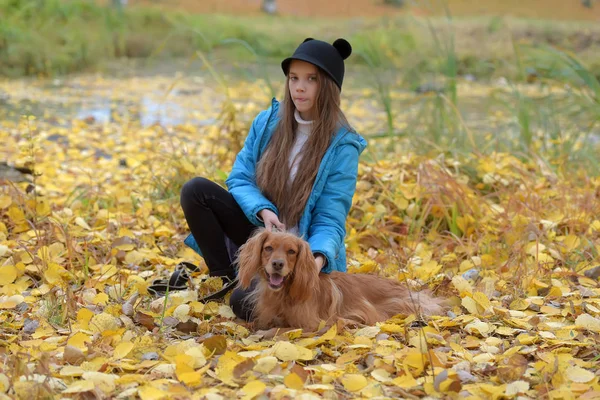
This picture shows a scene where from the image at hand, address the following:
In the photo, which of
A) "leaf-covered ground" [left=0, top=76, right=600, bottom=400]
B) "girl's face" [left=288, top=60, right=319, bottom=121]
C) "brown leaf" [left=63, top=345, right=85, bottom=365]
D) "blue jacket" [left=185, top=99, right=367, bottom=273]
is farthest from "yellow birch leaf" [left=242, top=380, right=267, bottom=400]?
"girl's face" [left=288, top=60, right=319, bottom=121]

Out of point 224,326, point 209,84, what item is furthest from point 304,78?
point 209,84

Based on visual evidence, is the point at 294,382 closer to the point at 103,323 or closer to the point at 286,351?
the point at 286,351

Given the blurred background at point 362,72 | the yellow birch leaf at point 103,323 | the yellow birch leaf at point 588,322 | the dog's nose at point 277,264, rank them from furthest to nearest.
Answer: the blurred background at point 362,72
the yellow birch leaf at point 588,322
the yellow birch leaf at point 103,323
the dog's nose at point 277,264

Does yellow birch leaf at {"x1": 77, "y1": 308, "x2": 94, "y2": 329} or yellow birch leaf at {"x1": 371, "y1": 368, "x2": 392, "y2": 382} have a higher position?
yellow birch leaf at {"x1": 77, "y1": 308, "x2": 94, "y2": 329}

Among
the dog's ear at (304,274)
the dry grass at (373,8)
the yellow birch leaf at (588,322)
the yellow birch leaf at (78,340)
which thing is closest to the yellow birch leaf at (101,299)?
the yellow birch leaf at (78,340)

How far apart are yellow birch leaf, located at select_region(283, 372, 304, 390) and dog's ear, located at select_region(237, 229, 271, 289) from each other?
540 millimetres

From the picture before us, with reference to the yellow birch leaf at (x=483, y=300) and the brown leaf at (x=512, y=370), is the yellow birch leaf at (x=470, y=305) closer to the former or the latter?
the yellow birch leaf at (x=483, y=300)

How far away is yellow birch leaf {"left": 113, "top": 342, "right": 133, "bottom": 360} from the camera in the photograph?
8.07ft

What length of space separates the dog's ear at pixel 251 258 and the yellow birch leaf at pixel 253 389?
57 centimetres

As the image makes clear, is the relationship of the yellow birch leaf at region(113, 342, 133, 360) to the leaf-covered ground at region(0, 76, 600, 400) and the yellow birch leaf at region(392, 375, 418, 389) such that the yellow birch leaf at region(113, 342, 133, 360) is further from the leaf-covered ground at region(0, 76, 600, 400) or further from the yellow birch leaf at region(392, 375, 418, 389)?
the yellow birch leaf at region(392, 375, 418, 389)

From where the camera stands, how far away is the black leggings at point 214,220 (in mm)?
3143

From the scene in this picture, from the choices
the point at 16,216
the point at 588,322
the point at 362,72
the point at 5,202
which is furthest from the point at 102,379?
the point at 362,72

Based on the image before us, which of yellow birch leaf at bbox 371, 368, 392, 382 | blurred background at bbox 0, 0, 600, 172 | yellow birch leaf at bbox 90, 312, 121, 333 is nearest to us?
yellow birch leaf at bbox 371, 368, 392, 382

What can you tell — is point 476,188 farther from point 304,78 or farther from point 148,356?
point 148,356
